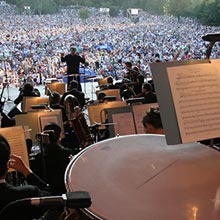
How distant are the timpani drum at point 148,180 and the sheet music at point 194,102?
0.09 metres

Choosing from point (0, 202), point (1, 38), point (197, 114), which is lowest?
point (0, 202)

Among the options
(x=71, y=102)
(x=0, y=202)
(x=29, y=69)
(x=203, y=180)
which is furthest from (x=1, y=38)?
(x=203, y=180)

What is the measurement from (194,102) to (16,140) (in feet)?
7.29

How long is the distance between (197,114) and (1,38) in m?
13.1

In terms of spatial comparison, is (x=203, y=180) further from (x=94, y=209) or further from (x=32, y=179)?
(x=32, y=179)

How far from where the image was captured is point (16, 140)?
3.50 meters

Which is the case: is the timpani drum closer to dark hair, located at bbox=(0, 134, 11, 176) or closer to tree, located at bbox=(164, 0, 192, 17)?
dark hair, located at bbox=(0, 134, 11, 176)

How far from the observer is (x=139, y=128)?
4371 mm

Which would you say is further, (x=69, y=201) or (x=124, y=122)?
(x=124, y=122)

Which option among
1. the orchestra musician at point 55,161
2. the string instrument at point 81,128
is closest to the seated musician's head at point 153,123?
the orchestra musician at point 55,161

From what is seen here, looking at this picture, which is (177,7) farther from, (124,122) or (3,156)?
(3,156)

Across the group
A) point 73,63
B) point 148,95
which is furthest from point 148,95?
point 73,63

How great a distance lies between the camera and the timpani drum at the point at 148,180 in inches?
45.5

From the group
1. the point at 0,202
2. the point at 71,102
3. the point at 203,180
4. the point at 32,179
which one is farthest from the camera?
the point at 71,102
